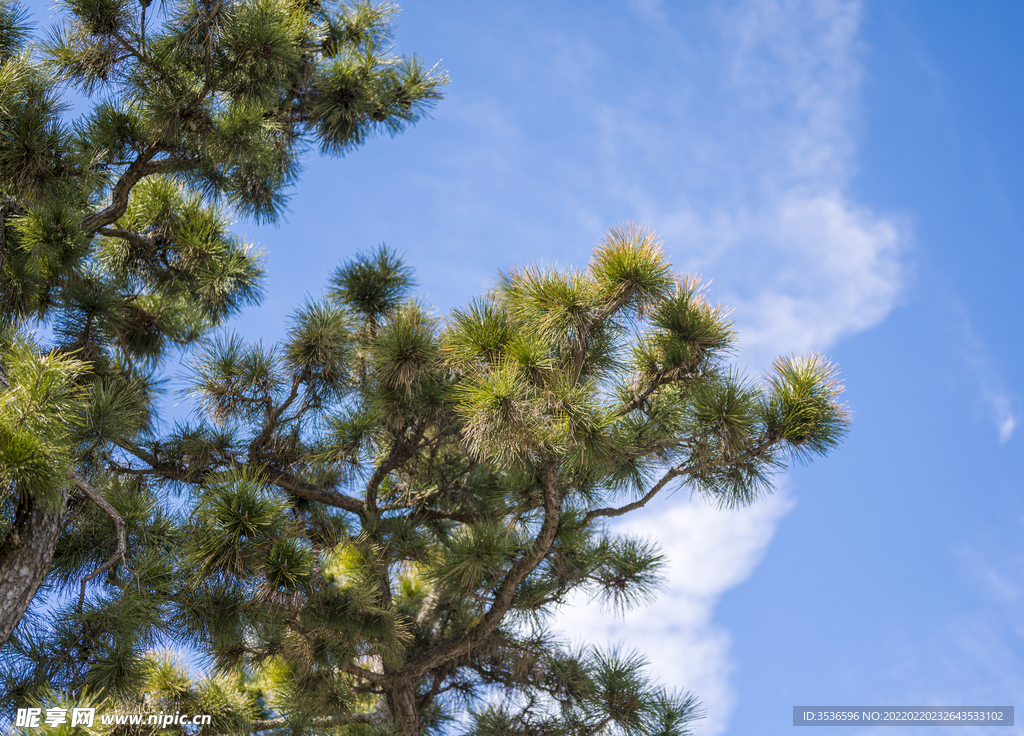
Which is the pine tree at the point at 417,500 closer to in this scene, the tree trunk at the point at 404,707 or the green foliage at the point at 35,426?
the tree trunk at the point at 404,707

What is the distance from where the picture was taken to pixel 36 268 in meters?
2.98

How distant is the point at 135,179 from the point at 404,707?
2269 millimetres

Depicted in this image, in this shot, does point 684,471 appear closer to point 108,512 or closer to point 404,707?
point 404,707

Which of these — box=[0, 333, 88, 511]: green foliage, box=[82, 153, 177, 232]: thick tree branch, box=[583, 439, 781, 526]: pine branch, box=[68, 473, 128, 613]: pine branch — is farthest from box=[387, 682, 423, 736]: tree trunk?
box=[82, 153, 177, 232]: thick tree branch

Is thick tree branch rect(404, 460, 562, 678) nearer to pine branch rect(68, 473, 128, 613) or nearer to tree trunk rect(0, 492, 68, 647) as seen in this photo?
pine branch rect(68, 473, 128, 613)

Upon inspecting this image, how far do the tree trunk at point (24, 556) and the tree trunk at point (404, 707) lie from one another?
1.40m

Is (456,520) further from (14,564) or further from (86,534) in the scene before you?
(14,564)

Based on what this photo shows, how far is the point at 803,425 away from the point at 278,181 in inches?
97.2

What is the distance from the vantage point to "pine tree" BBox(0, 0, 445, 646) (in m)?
2.49

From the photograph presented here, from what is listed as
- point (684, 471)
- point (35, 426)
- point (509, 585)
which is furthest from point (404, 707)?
point (35, 426)

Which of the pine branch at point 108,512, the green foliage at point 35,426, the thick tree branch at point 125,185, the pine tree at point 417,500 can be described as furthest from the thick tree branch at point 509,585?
the thick tree branch at point 125,185

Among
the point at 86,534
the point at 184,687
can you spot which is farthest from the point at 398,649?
the point at 86,534

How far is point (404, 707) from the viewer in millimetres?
3193

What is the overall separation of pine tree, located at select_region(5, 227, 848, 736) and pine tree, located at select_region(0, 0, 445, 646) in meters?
0.27
